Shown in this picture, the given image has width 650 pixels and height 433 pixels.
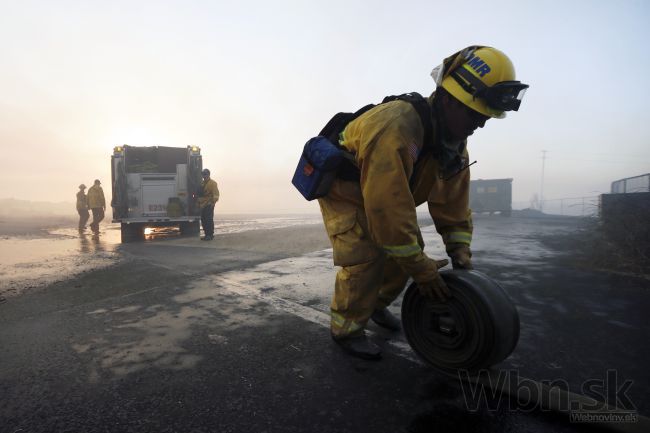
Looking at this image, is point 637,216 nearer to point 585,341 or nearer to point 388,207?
point 585,341

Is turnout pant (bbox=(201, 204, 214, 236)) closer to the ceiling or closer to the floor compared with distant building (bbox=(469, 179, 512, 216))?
closer to the floor

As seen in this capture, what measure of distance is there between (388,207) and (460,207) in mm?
879

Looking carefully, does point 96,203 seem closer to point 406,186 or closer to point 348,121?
point 348,121

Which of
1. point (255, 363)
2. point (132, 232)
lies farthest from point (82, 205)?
point (255, 363)

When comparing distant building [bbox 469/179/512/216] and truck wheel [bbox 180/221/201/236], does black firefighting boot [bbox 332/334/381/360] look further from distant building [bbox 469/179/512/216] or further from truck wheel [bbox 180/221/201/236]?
distant building [bbox 469/179/512/216]

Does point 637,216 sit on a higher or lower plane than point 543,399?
higher

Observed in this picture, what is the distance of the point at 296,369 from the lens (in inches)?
78.3

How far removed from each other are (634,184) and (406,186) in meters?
17.2

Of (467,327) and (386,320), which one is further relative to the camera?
(386,320)

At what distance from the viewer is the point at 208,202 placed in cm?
962

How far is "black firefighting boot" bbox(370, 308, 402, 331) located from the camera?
263 cm

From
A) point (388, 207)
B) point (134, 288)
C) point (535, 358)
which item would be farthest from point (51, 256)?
point (535, 358)

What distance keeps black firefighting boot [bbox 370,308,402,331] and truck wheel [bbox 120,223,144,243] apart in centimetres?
940

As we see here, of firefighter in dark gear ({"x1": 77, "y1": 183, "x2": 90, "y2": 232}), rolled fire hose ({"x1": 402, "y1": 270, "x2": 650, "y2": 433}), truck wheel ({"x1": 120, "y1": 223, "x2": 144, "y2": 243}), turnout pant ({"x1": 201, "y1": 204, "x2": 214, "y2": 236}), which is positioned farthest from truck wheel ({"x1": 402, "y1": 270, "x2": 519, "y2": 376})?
firefighter in dark gear ({"x1": 77, "y1": 183, "x2": 90, "y2": 232})
